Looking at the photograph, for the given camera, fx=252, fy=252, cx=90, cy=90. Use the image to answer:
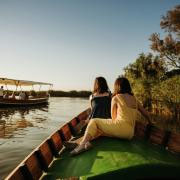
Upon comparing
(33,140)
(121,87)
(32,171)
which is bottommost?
(33,140)

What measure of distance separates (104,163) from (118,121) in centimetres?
119

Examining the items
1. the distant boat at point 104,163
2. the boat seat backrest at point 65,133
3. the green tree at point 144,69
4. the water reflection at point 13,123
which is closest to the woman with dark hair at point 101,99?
the boat seat backrest at point 65,133

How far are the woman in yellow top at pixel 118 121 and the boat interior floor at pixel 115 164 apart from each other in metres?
0.15

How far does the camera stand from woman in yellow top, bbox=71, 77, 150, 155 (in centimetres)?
530

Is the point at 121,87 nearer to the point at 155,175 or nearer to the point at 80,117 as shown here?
the point at 155,175

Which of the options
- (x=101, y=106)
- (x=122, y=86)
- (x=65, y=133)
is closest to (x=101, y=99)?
(x=101, y=106)

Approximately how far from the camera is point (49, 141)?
6.07 metres

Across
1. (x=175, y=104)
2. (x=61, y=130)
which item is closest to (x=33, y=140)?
(x=61, y=130)

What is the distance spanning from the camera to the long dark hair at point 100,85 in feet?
21.5

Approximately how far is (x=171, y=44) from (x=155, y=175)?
2566 centimetres

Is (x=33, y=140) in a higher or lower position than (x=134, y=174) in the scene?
lower

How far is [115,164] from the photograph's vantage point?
4.19 metres

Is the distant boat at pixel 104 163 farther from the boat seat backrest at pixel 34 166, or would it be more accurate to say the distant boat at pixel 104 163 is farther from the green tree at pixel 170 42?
the green tree at pixel 170 42

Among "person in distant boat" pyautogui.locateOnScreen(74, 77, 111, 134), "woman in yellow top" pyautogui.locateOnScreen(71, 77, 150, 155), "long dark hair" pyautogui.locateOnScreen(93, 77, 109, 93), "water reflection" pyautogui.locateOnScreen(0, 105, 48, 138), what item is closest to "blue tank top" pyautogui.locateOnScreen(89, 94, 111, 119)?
"person in distant boat" pyautogui.locateOnScreen(74, 77, 111, 134)
